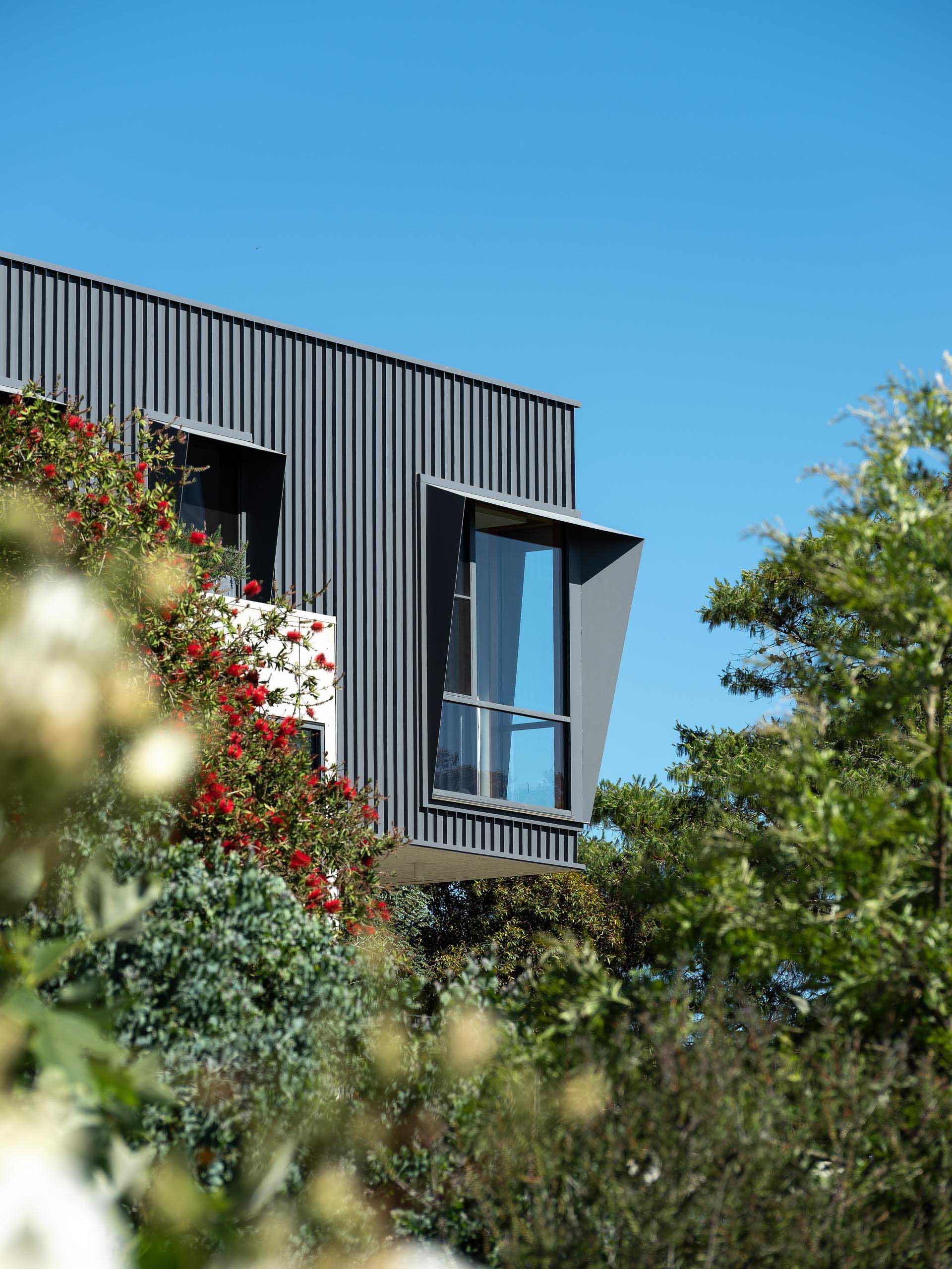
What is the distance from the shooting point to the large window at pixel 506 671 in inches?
549

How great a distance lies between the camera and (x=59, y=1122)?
1.98 m

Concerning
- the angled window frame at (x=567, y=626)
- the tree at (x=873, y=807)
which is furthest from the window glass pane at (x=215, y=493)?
the tree at (x=873, y=807)

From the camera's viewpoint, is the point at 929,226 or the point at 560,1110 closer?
the point at 560,1110

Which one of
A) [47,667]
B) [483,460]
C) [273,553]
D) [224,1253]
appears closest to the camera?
[224,1253]

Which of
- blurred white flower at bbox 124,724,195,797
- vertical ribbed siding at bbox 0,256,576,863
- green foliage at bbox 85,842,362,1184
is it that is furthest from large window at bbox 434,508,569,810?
green foliage at bbox 85,842,362,1184

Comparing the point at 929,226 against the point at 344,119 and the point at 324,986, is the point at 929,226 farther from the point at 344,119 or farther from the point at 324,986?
the point at 324,986

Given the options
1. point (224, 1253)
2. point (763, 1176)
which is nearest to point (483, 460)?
point (763, 1176)

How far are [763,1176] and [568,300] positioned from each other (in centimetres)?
1341

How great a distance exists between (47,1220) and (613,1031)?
3.90 metres

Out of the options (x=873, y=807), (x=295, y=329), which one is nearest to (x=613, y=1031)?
(x=873, y=807)

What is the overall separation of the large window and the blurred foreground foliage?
7986 millimetres

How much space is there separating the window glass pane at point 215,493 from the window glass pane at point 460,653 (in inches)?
92.2

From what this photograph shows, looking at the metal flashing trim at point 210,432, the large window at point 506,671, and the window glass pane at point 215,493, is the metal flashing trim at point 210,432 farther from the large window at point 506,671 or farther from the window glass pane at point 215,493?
the large window at point 506,671

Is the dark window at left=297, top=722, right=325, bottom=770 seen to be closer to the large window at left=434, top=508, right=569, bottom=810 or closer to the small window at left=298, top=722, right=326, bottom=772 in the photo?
the small window at left=298, top=722, right=326, bottom=772
